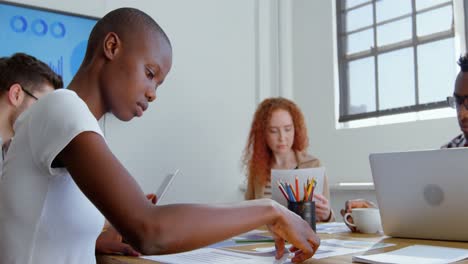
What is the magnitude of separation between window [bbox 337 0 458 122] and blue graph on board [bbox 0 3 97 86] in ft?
5.32

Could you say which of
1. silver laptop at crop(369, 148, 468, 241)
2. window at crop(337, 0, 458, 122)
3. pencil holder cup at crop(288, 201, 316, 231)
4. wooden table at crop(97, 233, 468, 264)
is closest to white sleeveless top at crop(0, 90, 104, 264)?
wooden table at crop(97, 233, 468, 264)

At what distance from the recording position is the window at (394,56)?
2.64m

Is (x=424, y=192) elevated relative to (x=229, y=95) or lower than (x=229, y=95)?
lower

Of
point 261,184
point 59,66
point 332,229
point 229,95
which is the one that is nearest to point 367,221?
point 332,229

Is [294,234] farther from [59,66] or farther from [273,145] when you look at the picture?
[59,66]

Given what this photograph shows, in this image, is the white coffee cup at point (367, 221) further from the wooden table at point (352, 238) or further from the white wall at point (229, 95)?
the white wall at point (229, 95)

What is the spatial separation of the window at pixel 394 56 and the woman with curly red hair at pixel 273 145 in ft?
1.63

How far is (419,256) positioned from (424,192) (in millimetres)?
273

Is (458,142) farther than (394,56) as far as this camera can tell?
No

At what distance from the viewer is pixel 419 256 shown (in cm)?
99

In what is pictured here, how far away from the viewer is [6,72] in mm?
1720

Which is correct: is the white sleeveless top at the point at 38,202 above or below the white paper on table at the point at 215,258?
above

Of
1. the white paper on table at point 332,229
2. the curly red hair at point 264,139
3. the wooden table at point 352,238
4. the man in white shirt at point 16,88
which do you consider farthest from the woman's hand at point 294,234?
the curly red hair at point 264,139

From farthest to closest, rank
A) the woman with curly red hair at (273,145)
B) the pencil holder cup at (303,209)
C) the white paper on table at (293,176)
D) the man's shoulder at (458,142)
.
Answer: the woman with curly red hair at (273,145) → the man's shoulder at (458,142) → the white paper on table at (293,176) → the pencil holder cup at (303,209)
